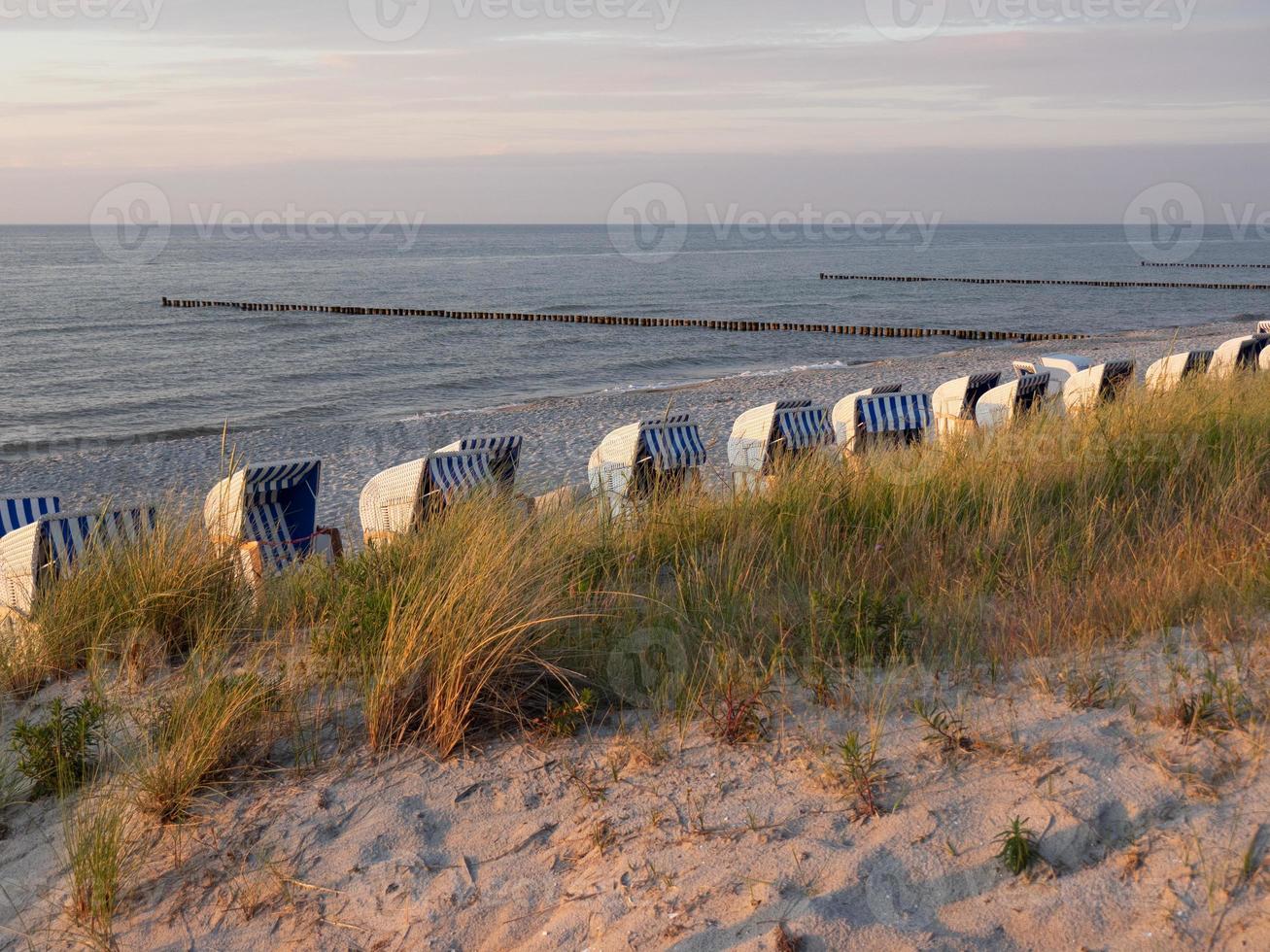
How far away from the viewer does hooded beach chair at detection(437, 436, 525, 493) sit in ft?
25.6

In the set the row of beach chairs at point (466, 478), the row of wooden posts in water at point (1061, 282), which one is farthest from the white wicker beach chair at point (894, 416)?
the row of wooden posts in water at point (1061, 282)

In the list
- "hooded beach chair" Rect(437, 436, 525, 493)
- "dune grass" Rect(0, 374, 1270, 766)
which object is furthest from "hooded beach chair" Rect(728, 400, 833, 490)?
"dune grass" Rect(0, 374, 1270, 766)

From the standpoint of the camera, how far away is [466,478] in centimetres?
740

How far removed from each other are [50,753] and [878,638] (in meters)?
2.63

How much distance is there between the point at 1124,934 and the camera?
2396 millimetres

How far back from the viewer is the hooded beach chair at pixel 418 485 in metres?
7.25

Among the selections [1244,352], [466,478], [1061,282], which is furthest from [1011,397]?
[1061,282]

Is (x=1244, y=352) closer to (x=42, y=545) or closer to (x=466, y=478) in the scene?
A: (x=466, y=478)

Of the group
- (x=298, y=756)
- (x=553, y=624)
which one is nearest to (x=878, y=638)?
(x=553, y=624)

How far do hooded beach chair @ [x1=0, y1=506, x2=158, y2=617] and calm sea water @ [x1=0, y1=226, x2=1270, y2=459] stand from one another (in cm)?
1281

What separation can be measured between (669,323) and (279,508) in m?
30.0

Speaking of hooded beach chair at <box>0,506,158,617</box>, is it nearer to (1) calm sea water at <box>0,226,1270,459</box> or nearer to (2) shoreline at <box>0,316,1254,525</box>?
(2) shoreline at <box>0,316,1254,525</box>

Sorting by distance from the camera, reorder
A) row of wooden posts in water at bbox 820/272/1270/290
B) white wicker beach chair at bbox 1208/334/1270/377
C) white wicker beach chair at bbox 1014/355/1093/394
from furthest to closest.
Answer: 1. row of wooden posts in water at bbox 820/272/1270/290
2. white wicker beach chair at bbox 1014/355/1093/394
3. white wicker beach chair at bbox 1208/334/1270/377

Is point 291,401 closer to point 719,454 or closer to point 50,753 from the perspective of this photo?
point 719,454
